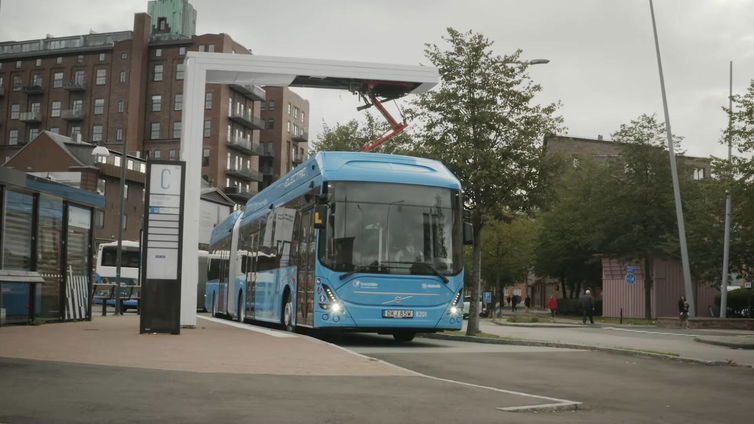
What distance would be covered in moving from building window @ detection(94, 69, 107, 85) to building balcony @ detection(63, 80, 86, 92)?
1.46 metres

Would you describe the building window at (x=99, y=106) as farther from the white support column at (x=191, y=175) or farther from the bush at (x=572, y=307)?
the white support column at (x=191, y=175)

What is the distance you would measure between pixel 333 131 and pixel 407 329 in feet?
89.2

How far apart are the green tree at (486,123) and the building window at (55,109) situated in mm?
80425

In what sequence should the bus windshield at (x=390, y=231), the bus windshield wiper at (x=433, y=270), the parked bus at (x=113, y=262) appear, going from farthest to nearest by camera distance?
the parked bus at (x=113, y=262) → the bus windshield wiper at (x=433, y=270) → the bus windshield at (x=390, y=231)

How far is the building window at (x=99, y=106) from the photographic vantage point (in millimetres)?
94938

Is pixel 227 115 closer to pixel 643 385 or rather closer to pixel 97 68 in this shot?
pixel 97 68

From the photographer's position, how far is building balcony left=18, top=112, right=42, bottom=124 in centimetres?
9781

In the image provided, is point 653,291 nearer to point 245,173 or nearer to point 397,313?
point 397,313

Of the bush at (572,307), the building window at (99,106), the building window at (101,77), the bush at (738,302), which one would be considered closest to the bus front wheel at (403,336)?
the bush at (738,302)

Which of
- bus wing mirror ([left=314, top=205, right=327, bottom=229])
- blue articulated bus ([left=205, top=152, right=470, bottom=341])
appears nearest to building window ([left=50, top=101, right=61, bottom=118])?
blue articulated bus ([left=205, top=152, right=470, bottom=341])

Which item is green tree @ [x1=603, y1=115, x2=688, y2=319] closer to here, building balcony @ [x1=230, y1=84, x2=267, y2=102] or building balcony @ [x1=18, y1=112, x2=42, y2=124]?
building balcony @ [x1=230, y1=84, x2=267, y2=102]

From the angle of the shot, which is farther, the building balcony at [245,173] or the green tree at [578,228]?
the building balcony at [245,173]

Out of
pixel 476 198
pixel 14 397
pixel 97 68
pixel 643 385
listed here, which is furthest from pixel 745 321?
pixel 97 68

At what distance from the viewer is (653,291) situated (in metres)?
53.4
